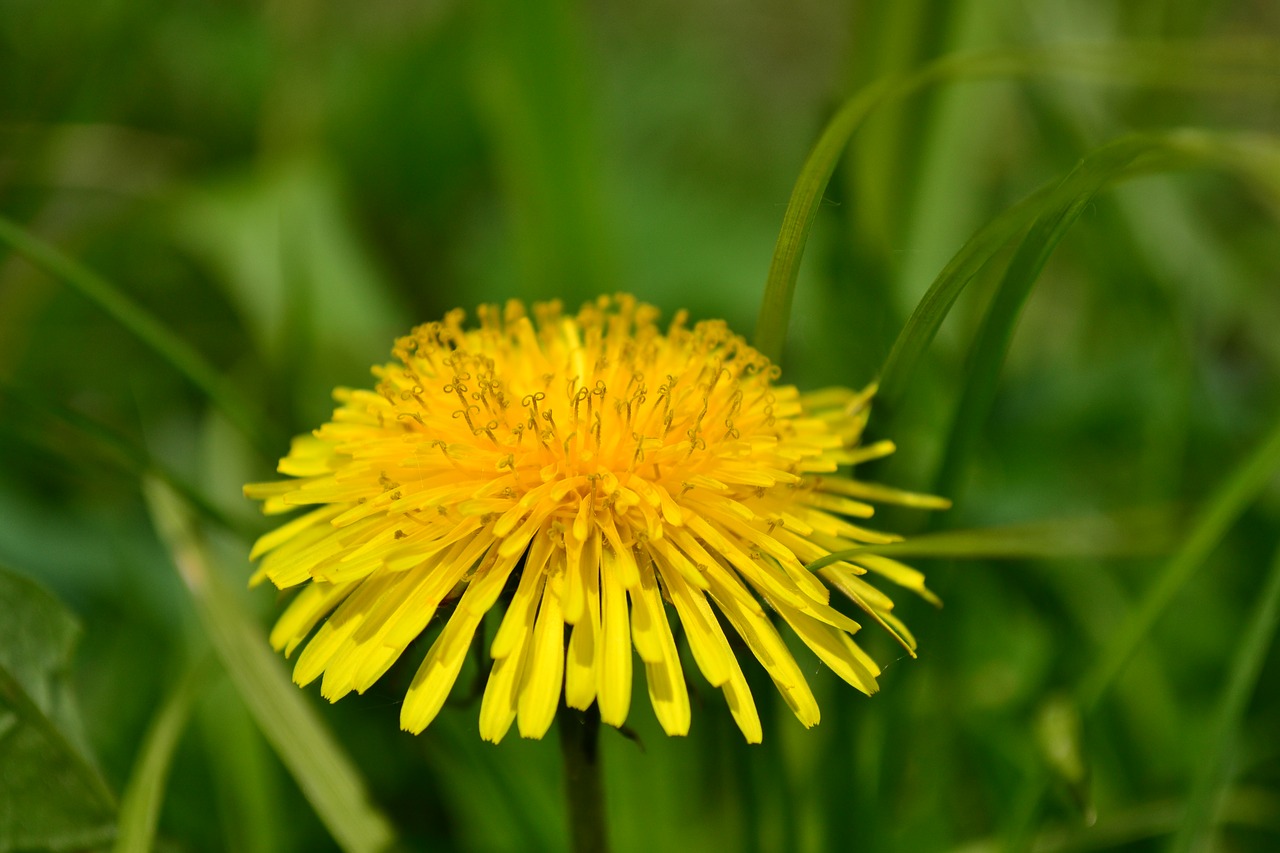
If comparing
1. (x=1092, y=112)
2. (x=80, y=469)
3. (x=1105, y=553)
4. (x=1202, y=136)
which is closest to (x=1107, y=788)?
(x=1105, y=553)

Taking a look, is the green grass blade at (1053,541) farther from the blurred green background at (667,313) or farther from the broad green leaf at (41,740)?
the broad green leaf at (41,740)

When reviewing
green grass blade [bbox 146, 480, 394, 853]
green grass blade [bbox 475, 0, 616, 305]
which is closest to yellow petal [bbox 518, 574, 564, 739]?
green grass blade [bbox 146, 480, 394, 853]

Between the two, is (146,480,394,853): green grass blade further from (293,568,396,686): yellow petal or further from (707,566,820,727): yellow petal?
(707,566,820,727): yellow petal

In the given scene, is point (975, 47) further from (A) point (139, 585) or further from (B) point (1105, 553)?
(A) point (139, 585)

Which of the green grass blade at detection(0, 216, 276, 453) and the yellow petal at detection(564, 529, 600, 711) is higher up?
the green grass blade at detection(0, 216, 276, 453)

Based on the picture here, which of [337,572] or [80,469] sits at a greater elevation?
[80,469]

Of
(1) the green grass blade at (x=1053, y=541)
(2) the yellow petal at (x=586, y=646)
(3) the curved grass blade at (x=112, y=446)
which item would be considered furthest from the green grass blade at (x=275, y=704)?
(1) the green grass blade at (x=1053, y=541)
